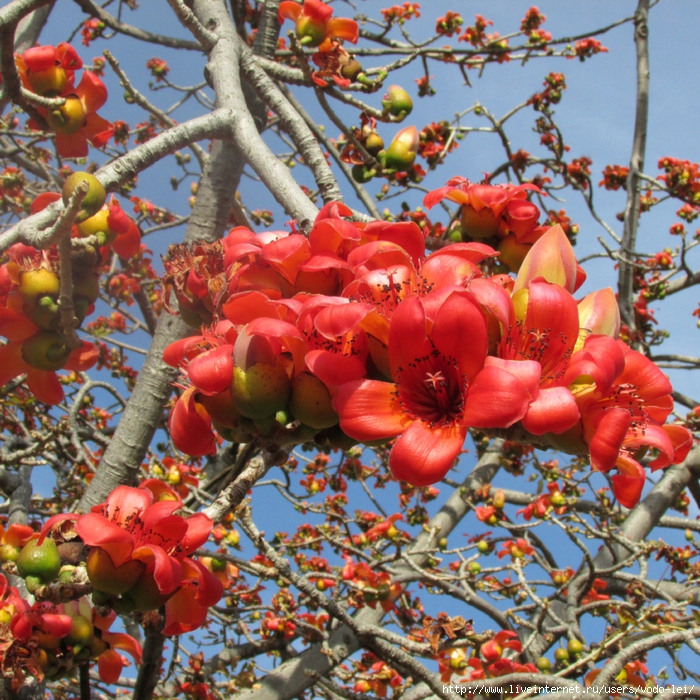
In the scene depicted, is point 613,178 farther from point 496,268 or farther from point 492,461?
point 496,268

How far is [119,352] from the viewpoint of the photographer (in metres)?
5.10

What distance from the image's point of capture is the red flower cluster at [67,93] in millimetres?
1558

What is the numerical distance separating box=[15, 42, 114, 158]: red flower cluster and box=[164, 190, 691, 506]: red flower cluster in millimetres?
1024

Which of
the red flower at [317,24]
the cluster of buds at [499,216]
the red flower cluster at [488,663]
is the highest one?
the red flower at [317,24]

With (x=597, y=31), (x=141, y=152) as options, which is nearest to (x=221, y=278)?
(x=141, y=152)

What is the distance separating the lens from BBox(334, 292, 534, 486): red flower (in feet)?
1.95

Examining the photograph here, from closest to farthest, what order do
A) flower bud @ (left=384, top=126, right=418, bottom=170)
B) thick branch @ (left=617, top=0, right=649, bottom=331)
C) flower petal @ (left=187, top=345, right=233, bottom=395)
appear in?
1. flower petal @ (left=187, top=345, right=233, bottom=395)
2. flower bud @ (left=384, top=126, right=418, bottom=170)
3. thick branch @ (left=617, top=0, right=649, bottom=331)

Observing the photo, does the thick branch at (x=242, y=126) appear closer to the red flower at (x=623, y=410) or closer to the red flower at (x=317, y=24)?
the red flower at (x=317, y=24)

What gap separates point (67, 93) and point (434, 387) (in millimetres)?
1537

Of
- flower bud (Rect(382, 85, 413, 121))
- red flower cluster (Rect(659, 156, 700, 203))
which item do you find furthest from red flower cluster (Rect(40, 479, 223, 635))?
red flower cluster (Rect(659, 156, 700, 203))

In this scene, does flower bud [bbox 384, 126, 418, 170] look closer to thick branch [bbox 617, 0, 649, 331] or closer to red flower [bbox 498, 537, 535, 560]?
red flower [bbox 498, 537, 535, 560]

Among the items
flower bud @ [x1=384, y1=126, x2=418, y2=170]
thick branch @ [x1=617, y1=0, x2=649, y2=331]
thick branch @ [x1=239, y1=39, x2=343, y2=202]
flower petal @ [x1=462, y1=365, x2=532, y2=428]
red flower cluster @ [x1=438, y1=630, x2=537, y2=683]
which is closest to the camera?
flower petal @ [x1=462, y1=365, x2=532, y2=428]

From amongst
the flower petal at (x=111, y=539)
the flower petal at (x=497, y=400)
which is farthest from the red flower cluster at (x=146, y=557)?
the flower petal at (x=497, y=400)

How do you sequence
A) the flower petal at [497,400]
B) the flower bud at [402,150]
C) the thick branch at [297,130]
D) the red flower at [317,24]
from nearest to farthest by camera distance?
the flower petal at [497,400] → the thick branch at [297,130] → the flower bud at [402,150] → the red flower at [317,24]
